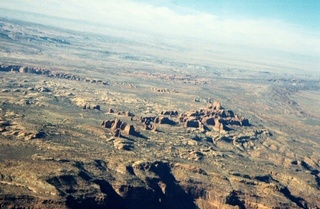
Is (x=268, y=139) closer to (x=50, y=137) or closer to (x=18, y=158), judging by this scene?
(x=50, y=137)

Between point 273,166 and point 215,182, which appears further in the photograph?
point 273,166

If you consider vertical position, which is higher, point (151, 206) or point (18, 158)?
point (18, 158)

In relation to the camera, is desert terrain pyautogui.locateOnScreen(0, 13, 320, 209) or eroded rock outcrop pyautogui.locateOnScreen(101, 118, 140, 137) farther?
eroded rock outcrop pyautogui.locateOnScreen(101, 118, 140, 137)

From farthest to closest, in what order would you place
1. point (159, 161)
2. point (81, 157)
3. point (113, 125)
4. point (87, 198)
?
point (113, 125) < point (159, 161) < point (81, 157) < point (87, 198)

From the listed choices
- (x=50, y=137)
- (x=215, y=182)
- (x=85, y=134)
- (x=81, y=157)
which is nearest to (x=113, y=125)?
(x=85, y=134)

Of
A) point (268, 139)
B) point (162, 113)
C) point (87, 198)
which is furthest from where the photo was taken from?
point (162, 113)

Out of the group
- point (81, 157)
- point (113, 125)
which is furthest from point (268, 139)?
point (81, 157)

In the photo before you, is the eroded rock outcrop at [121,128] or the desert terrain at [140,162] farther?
the eroded rock outcrop at [121,128]

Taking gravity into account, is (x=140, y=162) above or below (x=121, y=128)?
above

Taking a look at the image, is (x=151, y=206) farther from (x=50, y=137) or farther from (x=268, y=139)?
(x=268, y=139)

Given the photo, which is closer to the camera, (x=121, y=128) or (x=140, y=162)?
(x=140, y=162)
